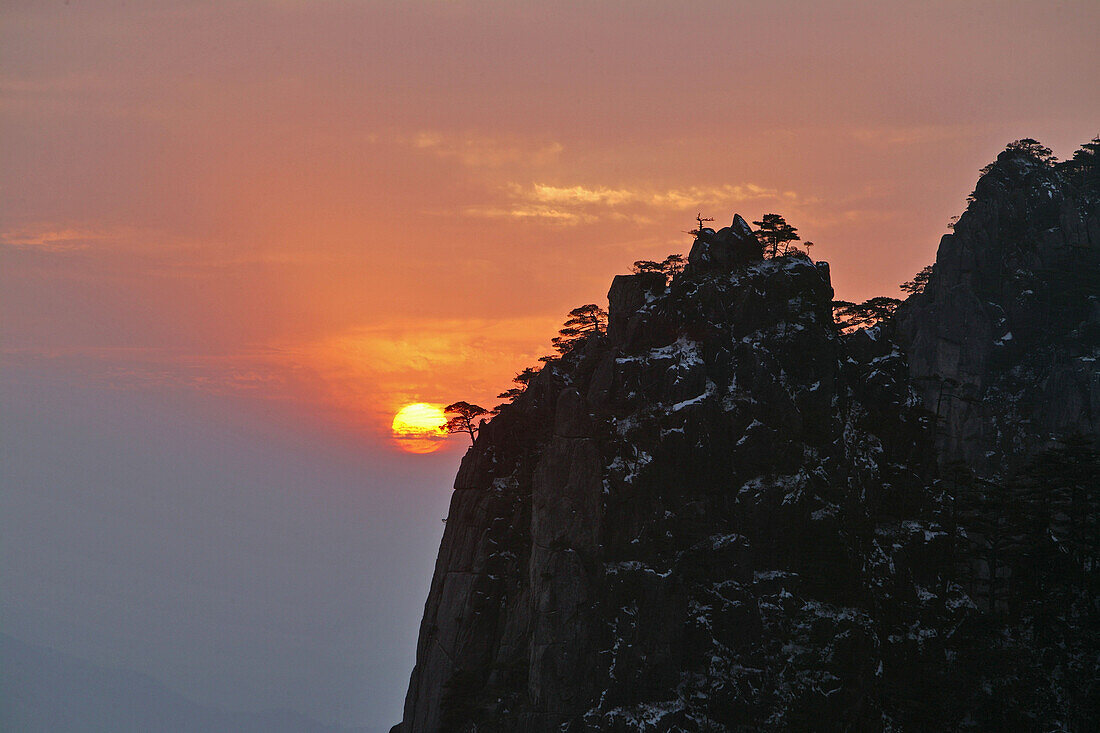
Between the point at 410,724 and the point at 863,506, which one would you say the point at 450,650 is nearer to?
the point at 410,724

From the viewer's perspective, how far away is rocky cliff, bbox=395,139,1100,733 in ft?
365

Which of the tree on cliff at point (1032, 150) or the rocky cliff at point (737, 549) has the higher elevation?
the tree on cliff at point (1032, 150)

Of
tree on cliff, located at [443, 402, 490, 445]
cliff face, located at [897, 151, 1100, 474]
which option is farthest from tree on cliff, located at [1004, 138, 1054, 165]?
tree on cliff, located at [443, 402, 490, 445]

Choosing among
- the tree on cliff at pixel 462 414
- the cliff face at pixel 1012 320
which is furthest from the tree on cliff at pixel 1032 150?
the tree on cliff at pixel 462 414

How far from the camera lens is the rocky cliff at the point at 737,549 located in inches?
4380

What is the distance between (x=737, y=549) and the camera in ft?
376

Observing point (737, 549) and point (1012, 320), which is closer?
point (737, 549)

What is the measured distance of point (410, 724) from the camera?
12512 cm

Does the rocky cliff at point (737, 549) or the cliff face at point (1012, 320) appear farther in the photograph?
the cliff face at point (1012, 320)

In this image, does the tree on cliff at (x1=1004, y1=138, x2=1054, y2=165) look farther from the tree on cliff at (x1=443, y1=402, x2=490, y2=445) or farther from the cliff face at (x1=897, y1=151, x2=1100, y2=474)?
the tree on cliff at (x1=443, y1=402, x2=490, y2=445)

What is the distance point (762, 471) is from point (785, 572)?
10.4 meters

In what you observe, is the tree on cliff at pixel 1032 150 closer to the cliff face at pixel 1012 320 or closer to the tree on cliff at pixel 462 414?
the cliff face at pixel 1012 320

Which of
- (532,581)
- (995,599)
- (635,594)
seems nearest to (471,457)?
(532,581)

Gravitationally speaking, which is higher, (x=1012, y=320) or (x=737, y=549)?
(x=1012, y=320)
